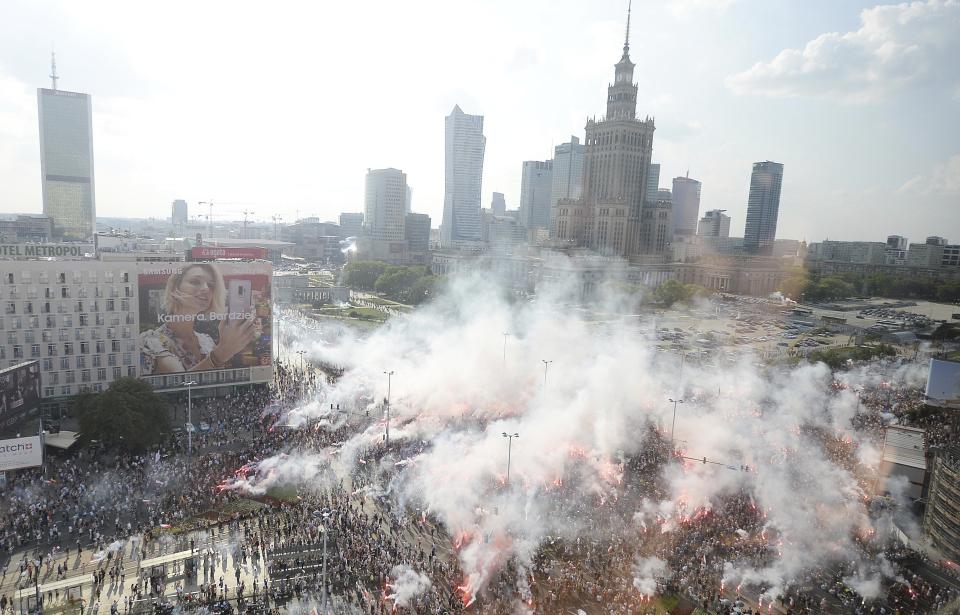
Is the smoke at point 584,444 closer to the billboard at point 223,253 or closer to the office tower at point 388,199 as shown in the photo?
the billboard at point 223,253

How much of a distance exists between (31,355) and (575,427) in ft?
108

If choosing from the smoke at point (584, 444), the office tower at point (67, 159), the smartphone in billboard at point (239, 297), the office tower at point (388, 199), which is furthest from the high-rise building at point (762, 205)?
the office tower at point (67, 159)

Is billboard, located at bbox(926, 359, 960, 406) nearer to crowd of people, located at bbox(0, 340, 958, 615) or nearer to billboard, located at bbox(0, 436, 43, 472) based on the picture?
crowd of people, located at bbox(0, 340, 958, 615)

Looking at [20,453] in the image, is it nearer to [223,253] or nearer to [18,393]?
[18,393]

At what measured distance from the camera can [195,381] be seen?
40031mm

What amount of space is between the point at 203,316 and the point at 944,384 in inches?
1933

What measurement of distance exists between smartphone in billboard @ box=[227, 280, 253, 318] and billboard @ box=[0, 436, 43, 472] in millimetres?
15852

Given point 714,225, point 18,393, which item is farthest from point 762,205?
point 18,393

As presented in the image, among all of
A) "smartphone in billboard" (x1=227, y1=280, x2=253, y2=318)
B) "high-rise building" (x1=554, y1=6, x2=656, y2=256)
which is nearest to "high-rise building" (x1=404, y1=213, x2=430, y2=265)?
"high-rise building" (x1=554, y1=6, x2=656, y2=256)

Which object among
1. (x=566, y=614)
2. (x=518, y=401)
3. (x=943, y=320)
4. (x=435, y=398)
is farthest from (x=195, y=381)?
(x=943, y=320)

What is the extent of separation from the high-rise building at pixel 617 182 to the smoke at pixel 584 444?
198 ft

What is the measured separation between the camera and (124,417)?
29297mm

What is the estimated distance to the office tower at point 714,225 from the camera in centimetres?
12012

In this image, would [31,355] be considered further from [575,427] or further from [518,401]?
[575,427]
